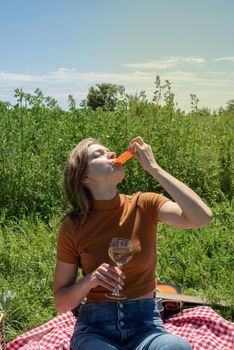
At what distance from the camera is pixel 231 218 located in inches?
215

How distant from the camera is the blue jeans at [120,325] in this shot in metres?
2.51

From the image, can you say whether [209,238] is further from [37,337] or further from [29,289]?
[37,337]

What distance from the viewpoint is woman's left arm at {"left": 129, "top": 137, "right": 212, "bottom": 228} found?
2516 millimetres

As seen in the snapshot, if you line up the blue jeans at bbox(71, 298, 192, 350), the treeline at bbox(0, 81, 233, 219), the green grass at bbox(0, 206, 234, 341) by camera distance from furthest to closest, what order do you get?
the treeline at bbox(0, 81, 233, 219) → the green grass at bbox(0, 206, 234, 341) → the blue jeans at bbox(71, 298, 192, 350)

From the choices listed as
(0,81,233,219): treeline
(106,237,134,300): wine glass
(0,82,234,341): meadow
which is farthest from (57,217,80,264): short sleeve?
(0,81,233,219): treeline

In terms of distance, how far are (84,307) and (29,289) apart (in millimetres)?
1492

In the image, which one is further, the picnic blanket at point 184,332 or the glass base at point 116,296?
the picnic blanket at point 184,332

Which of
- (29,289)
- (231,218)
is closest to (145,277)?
(29,289)

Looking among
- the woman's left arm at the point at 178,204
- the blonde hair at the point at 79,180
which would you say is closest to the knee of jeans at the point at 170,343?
the woman's left arm at the point at 178,204

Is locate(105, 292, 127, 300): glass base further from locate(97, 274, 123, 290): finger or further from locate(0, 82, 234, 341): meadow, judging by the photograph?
locate(0, 82, 234, 341): meadow

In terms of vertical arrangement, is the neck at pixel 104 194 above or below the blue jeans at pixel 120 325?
above

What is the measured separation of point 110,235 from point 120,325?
Result: 44cm

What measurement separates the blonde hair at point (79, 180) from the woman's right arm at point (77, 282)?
0.27 m

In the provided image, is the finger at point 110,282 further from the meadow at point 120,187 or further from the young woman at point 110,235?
the meadow at point 120,187
